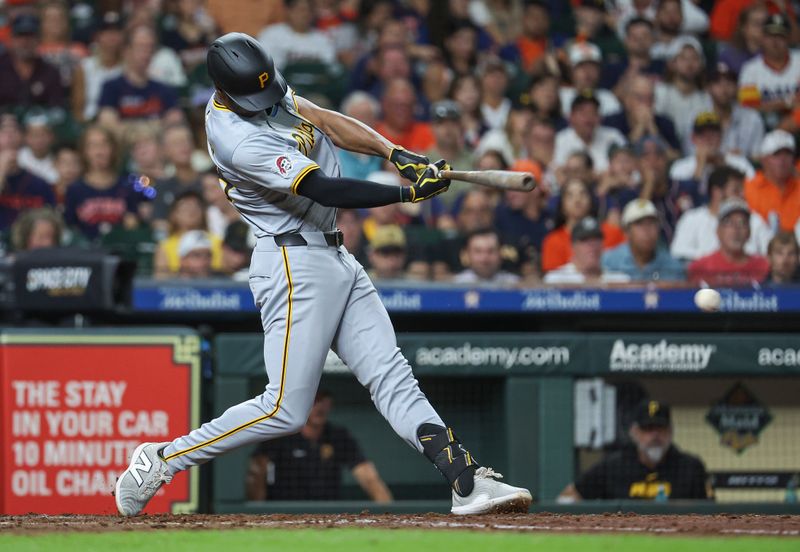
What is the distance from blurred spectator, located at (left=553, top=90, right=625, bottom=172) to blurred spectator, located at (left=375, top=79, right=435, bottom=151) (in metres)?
1.03

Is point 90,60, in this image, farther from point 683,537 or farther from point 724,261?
point 683,537

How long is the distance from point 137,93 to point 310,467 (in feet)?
13.9

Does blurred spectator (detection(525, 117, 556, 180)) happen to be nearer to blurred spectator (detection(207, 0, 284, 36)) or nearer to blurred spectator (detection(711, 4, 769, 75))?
blurred spectator (detection(711, 4, 769, 75))

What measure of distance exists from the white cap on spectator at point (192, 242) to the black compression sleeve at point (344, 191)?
12.7 ft

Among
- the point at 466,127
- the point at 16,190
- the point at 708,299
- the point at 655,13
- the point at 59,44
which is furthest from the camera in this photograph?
the point at 655,13

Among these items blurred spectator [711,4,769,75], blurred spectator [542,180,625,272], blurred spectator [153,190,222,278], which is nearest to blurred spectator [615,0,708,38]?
blurred spectator [711,4,769,75]

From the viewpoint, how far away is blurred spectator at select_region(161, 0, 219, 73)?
11.0m

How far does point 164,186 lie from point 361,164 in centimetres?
143

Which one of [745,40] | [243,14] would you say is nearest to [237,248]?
[243,14]

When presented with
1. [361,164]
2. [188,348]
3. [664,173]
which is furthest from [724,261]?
[188,348]

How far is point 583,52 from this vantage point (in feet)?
Answer: 36.4

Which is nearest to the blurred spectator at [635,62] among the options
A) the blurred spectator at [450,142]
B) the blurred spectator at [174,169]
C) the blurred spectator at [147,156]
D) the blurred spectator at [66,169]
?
the blurred spectator at [450,142]

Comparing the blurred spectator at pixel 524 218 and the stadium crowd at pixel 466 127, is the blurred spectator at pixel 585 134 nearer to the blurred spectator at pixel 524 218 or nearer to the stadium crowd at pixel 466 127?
the stadium crowd at pixel 466 127

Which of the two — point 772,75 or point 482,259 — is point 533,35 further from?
point 482,259
